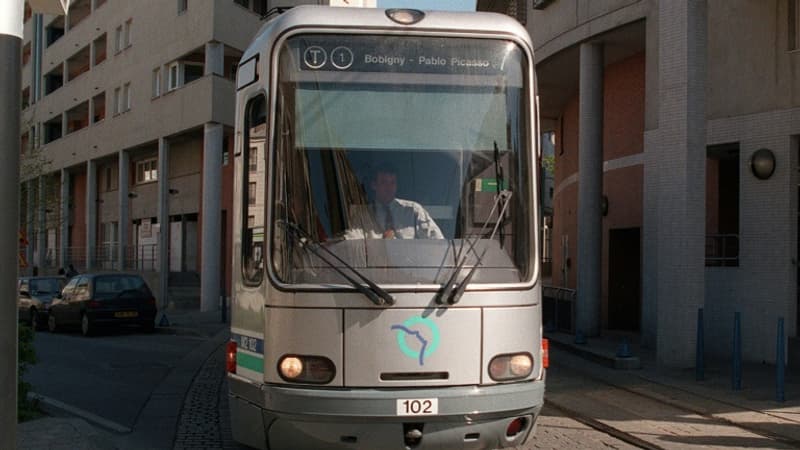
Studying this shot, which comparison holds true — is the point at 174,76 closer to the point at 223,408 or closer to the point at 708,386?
the point at 223,408

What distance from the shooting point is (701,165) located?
42.2 ft

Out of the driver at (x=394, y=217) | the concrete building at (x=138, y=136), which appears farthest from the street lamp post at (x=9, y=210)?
the concrete building at (x=138, y=136)

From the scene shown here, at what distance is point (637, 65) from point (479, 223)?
14.0 m

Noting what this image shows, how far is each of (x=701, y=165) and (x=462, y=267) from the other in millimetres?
8239

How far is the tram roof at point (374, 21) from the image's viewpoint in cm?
603

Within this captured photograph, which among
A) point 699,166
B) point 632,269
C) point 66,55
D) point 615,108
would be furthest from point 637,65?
point 66,55

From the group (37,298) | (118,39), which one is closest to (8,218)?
(37,298)

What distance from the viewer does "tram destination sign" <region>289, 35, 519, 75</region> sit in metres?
6.01

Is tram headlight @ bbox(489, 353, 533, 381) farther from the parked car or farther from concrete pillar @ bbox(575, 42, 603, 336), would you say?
the parked car

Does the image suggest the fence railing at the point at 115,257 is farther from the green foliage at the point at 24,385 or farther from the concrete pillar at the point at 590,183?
the green foliage at the point at 24,385

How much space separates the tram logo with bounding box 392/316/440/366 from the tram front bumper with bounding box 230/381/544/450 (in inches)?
9.3

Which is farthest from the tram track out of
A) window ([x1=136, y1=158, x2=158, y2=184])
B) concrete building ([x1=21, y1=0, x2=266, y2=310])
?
window ([x1=136, y1=158, x2=158, y2=184])

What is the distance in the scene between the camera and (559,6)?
63.2 ft

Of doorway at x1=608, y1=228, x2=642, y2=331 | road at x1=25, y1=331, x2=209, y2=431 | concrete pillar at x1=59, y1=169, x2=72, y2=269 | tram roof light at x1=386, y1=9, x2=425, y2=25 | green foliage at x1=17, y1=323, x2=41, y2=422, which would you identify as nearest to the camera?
tram roof light at x1=386, y1=9, x2=425, y2=25
